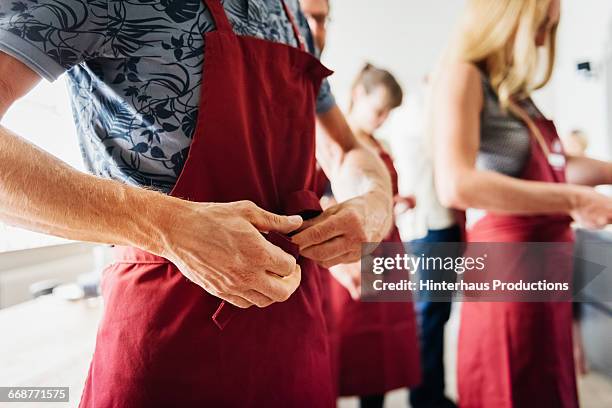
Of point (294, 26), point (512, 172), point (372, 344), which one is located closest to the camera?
point (294, 26)

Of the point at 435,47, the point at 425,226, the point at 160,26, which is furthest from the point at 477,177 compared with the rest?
the point at 160,26

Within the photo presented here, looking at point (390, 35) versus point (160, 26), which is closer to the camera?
point (160, 26)

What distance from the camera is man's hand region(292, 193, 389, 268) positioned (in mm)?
489

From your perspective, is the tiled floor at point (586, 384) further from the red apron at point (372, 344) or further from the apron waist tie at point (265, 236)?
the apron waist tie at point (265, 236)

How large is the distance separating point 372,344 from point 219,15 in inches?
34.8

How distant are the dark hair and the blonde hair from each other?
149 mm

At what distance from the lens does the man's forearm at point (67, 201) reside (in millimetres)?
344

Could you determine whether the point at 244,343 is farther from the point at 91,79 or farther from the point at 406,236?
the point at 406,236

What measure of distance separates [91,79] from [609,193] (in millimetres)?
947

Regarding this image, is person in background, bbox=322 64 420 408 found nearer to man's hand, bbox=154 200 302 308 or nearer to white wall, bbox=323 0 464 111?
white wall, bbox=323 0 464 111

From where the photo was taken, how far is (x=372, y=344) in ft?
3.62

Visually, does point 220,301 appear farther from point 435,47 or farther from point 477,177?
point 435,47

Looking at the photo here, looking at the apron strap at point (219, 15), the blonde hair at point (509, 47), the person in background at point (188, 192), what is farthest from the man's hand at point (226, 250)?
the blonde hair at point (509, 47)

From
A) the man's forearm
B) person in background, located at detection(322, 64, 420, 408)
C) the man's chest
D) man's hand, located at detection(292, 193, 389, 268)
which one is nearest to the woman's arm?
person in background, located at detection(322, 64, 420, 408)
